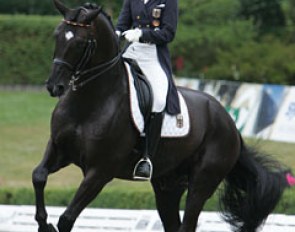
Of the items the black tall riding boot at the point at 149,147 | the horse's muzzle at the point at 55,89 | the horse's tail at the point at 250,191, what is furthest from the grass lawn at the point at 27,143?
the horse's muzzle at the point at 55,89

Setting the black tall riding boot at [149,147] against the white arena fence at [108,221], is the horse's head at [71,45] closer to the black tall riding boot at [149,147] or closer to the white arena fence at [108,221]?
the black tall riding boot at [149,147]

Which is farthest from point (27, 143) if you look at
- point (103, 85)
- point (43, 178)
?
point (43, 178)

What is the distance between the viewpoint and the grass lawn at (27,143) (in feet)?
63.1

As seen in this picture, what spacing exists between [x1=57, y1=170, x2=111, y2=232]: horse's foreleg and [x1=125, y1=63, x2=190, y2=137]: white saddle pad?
0.65m

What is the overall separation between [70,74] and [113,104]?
656 mm

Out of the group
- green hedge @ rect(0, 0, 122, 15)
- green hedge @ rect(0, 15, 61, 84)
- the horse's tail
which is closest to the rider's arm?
the horse's tail

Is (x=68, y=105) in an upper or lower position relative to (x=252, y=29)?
upper

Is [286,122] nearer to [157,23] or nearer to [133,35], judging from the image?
[157,23]

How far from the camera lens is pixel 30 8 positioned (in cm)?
4188

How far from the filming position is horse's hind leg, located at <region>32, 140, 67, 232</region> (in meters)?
7.13

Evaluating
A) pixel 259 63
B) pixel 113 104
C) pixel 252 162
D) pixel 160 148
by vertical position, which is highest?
pixel 113 104

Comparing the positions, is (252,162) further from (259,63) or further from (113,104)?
(259,63)

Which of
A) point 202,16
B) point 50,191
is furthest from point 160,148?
point 202,16

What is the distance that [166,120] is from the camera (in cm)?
791
